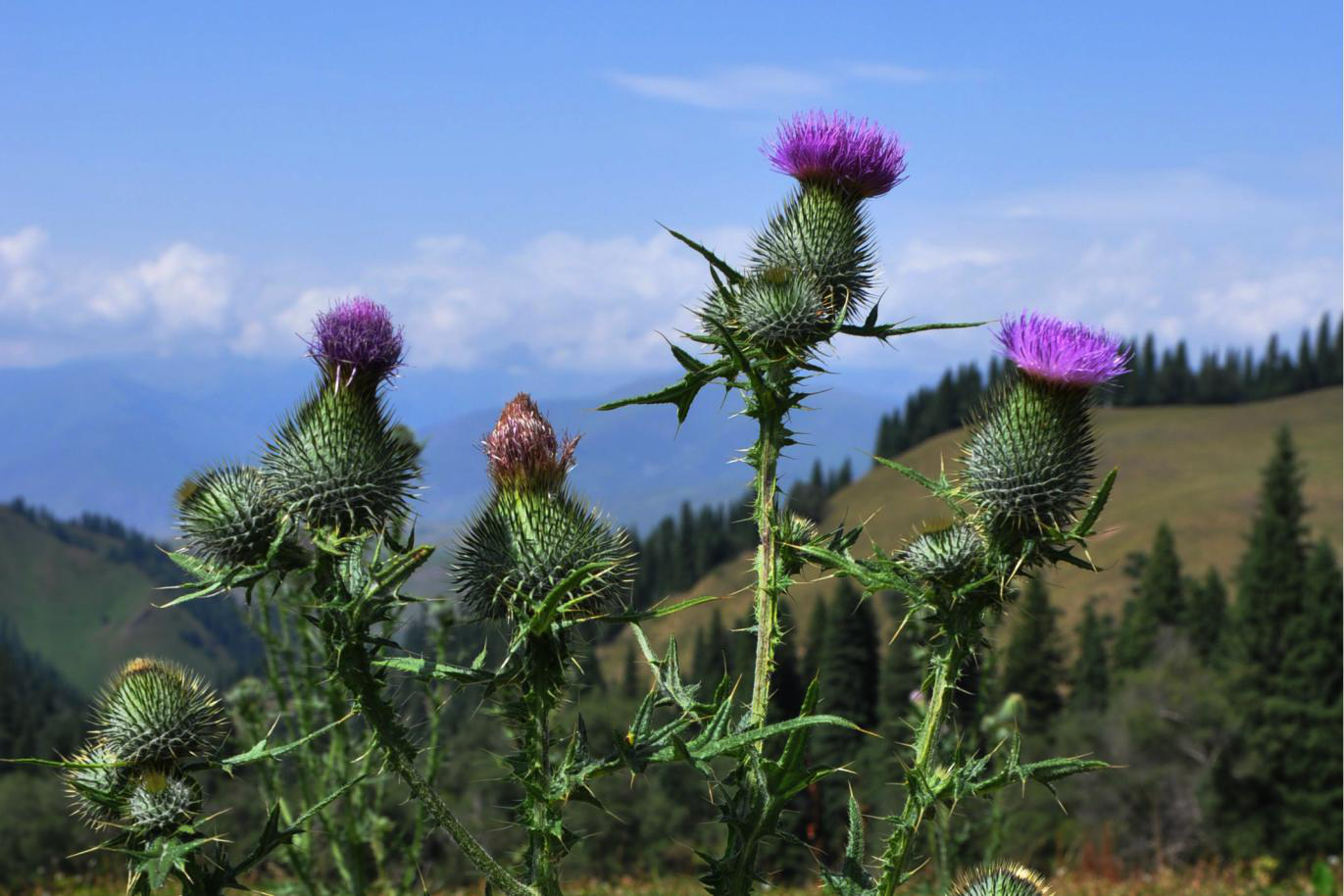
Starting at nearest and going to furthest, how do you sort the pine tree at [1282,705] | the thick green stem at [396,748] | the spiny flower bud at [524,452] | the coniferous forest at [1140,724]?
1. the thick green stem at [396,748]
2. the spiny flower bud at [524,452]
3. the coniferous forest at [1140,724]
4. the pine tree at [1282,705]

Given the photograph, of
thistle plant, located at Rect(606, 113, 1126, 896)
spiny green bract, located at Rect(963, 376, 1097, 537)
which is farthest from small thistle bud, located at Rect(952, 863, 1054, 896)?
spiny green bract, located at Rect(963, 376, 1097, 537)

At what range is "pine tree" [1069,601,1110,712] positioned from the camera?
98.4 meters

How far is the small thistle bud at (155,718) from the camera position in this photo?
5.00 m

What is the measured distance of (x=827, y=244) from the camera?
6082 mm

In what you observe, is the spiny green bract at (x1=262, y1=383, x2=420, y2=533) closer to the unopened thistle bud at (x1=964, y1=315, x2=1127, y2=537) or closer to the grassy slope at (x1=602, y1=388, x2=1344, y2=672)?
the unopened thistle bud at (x1=964, y1=315, x2=1127, y2=537)

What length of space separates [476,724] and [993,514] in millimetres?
73733

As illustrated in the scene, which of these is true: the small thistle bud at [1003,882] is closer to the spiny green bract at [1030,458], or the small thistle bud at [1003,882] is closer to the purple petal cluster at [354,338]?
the spiny green bract at [1030,458]

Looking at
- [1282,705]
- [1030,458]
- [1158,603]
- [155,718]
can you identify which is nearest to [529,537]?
[155,718]

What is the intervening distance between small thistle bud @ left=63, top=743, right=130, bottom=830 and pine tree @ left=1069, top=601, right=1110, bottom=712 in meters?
98.4

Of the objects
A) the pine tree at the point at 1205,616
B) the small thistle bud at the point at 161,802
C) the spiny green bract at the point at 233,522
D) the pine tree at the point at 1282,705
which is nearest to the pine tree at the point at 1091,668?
the pine tree at the point at 1205,616

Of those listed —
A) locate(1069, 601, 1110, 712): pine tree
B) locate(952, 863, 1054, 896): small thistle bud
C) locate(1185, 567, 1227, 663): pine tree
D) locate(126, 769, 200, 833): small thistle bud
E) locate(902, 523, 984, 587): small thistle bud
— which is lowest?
locate(1069, 601, 1110, 712): pine tree

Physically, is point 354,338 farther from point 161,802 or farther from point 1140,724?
point 1140,724

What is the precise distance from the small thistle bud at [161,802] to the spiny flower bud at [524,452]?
177cm

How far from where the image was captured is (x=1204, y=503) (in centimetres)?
15375
